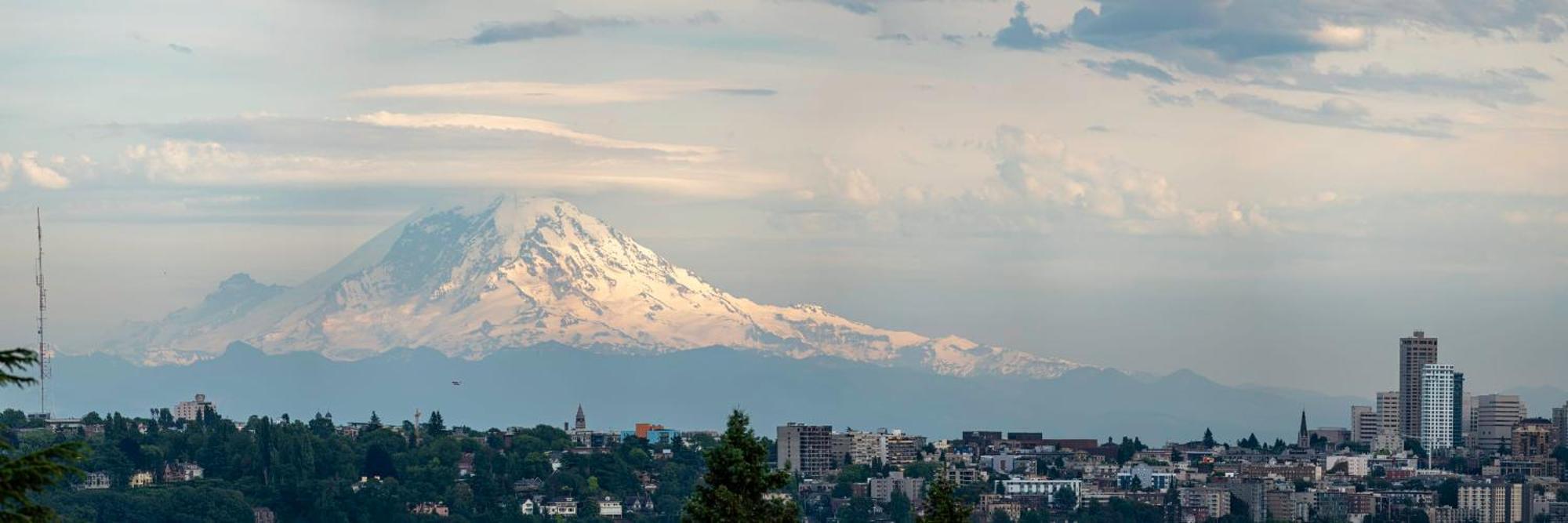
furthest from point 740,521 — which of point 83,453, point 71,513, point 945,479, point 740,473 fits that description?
point 71,513

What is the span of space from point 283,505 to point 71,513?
80.8ft

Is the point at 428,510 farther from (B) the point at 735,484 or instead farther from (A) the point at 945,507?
(B) the point at 735,484

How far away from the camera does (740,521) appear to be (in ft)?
114

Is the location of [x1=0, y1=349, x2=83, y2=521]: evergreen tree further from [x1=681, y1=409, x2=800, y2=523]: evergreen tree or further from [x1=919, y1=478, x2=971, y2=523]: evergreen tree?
[x1=919, y1=478, x2=971, y2=523]: evergreen tree

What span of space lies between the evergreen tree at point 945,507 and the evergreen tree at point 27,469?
1429 centimetres

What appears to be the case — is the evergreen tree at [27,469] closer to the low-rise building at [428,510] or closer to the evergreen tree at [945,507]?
the evergreen tree at [945,507]

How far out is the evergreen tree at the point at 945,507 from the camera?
37.6 meters

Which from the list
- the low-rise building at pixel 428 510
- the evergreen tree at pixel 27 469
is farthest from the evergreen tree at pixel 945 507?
the low-rise building at pixel 428 510

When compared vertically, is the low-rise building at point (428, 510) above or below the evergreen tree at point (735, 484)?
below

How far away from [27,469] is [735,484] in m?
12.2

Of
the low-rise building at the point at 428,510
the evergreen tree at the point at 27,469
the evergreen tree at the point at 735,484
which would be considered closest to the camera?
the evergreen tree at the point at 27,469

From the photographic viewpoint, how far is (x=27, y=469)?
24.5 meters

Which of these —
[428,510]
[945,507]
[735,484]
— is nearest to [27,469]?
[735,484]

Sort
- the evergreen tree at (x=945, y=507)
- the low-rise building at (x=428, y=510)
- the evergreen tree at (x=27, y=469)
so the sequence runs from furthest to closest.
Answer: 1. the low-rise building at (x=428, y=510)
2. the evergreen tree at (x=945, y=507)
3. the evergreen tree at (x=27, y=469)
